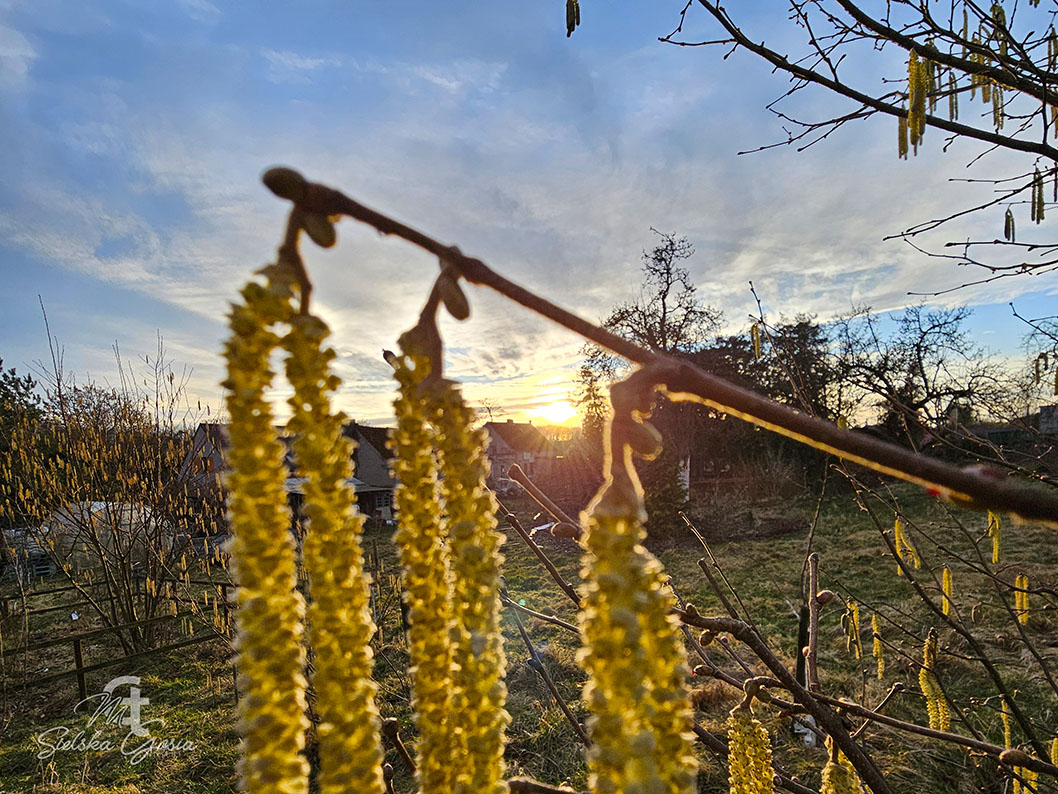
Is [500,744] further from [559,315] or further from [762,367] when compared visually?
[762,367]

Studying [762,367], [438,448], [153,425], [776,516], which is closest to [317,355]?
[438,448]

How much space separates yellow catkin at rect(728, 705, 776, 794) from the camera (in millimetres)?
953

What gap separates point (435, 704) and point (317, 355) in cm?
29

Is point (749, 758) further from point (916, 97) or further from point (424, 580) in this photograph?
point (916, 97)

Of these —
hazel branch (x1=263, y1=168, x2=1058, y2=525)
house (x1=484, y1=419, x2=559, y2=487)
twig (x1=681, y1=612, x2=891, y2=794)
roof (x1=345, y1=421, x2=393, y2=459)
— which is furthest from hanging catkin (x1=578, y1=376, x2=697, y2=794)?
house (x1=484, y1=419, x2=559, y2=487)

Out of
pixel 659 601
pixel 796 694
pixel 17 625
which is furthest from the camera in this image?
pixel 17 625

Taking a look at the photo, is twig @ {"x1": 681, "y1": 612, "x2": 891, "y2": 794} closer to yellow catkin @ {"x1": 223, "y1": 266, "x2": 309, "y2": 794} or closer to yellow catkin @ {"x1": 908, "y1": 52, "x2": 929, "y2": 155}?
yellow catkin @ {"x1": 223, "y1": 266, "x2": 309, "y2": 794}

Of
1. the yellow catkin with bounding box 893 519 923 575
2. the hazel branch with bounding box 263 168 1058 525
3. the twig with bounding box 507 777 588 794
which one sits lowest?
the yellow catkin with bounding box 893 519 923 575

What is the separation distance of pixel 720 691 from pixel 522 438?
29646 millimetres

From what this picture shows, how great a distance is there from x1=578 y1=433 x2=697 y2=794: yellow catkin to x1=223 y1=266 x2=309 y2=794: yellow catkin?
0.20 m

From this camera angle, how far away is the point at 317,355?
0.43 meters

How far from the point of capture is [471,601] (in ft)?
1.54

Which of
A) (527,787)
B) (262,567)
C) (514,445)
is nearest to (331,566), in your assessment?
(262,567)

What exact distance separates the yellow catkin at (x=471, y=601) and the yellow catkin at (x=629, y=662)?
0.28 feet
